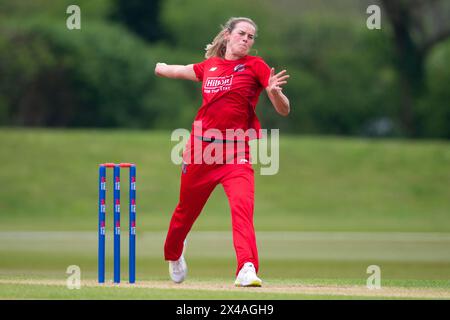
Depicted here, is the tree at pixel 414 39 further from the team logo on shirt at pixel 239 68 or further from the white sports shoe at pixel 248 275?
the white sports shoe at pixel 248 275

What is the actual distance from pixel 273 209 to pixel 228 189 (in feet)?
63.6

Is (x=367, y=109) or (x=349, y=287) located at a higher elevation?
(x=367, y=109)

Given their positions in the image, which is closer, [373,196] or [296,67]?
[373,196]

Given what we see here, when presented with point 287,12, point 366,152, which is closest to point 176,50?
point 287,12

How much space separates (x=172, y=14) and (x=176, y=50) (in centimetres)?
477

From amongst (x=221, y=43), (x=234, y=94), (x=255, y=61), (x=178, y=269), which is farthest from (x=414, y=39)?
(x=234, y=94)

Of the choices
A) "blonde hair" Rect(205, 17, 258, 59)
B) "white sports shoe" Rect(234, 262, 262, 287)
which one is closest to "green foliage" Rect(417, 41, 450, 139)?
"blonde hair" Rect(205, 17, 258, 59)

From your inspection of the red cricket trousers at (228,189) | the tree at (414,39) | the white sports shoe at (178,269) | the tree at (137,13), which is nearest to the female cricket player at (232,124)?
the red cricket trousers at (228,189)

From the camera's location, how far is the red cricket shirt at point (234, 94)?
9.42m

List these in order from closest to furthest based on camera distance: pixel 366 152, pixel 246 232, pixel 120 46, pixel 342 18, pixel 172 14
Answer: pixel 246 232 → pixel 366 152 → pixel 120 46 → pixel 172 14 → pixel 342 18

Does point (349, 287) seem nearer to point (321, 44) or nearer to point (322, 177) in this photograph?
point (322, 177)

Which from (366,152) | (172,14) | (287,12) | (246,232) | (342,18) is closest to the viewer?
(246,232)

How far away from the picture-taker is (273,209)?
2875cm

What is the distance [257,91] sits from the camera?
9547 mm
